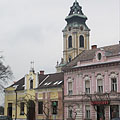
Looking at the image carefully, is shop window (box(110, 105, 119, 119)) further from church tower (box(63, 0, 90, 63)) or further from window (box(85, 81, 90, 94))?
church tower (box(63, 0, 90, 63))

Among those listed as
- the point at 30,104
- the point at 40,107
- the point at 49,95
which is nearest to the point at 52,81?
the point at 49,95

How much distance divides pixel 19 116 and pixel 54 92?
952 centimetres

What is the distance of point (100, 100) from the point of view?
39594 mm

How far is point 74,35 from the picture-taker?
9606 cm

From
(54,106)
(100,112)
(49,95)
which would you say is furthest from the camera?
(49,95)

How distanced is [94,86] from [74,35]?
55.8 meters

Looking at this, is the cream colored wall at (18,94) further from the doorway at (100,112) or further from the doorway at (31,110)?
the doorway at (100,112)

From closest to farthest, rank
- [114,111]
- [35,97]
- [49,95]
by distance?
[114,111] < [49,95] < [35,97]

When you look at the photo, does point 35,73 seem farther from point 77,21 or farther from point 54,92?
point 77,21

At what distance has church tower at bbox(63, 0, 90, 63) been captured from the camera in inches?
3787

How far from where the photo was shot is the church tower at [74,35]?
316 feet

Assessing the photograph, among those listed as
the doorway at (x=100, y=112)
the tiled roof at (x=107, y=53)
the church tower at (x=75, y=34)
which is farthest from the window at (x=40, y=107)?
the church tower at (x=75, y=34)

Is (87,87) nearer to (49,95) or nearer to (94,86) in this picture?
(94,86)

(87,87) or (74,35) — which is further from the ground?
(74,35)
